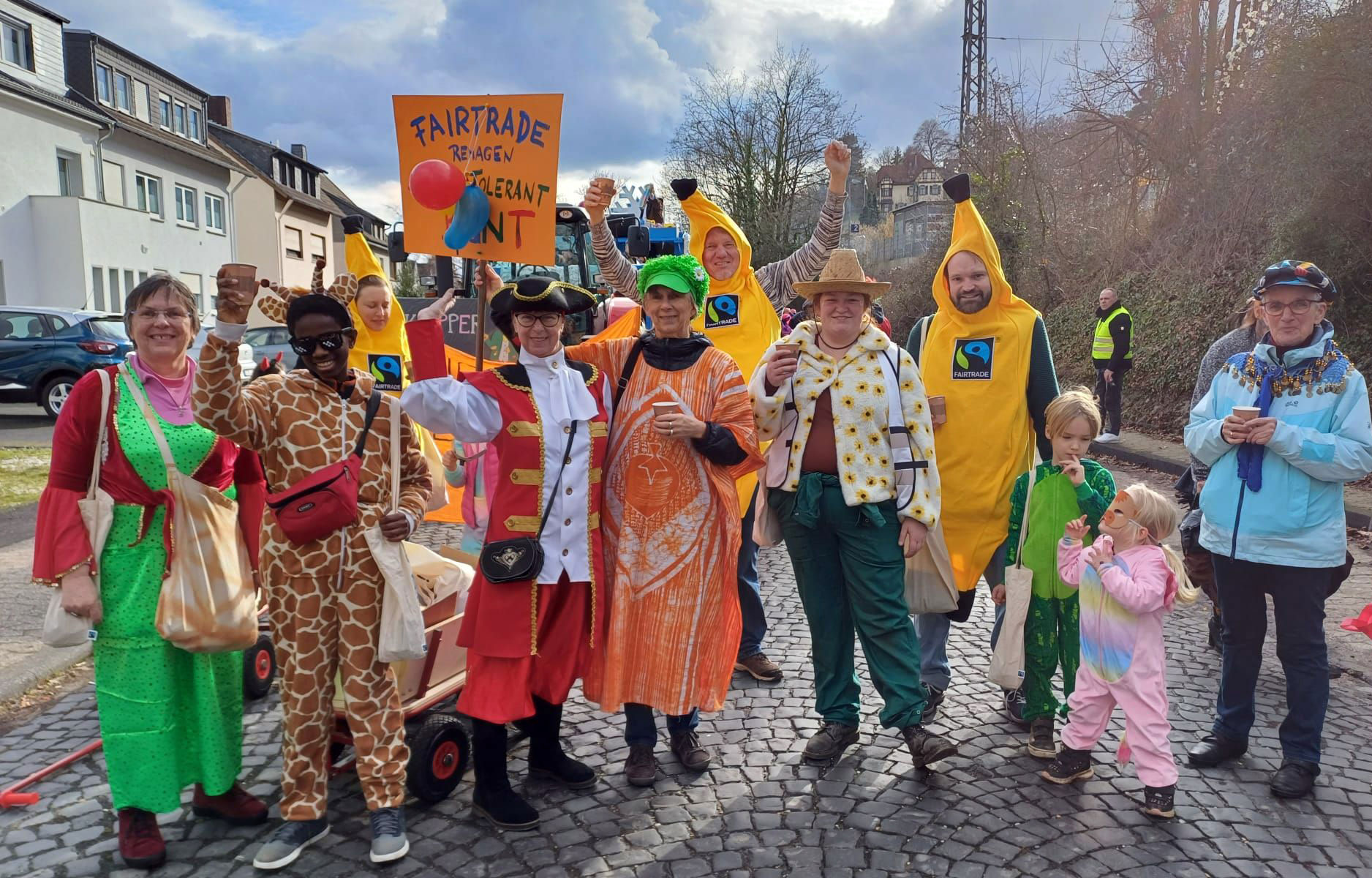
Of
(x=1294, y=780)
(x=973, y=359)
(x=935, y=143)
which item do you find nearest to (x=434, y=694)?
(x=973, y=359)

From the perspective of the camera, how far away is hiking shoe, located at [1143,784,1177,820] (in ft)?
11.0

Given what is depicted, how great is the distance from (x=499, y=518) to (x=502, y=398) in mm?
427

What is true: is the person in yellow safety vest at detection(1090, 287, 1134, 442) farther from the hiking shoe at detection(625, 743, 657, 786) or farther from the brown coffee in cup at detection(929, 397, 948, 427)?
the hiking shoe at detection(625, 743, 657, 786)

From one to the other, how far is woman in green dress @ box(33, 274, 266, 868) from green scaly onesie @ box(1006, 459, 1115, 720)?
306 centimetres

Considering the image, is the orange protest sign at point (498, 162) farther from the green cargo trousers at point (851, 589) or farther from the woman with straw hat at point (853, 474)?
the green cargo trousers at point (851, 589)

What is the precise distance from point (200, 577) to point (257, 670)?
1.54m

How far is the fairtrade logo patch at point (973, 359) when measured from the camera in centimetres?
410

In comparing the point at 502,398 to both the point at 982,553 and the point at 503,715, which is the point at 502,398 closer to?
the point at 503,715

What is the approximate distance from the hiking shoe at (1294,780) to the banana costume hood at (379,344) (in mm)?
4750

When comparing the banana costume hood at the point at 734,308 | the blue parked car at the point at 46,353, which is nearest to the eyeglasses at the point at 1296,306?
the banana costume hood at the point at 734,308

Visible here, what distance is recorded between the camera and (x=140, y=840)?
3.10 meters

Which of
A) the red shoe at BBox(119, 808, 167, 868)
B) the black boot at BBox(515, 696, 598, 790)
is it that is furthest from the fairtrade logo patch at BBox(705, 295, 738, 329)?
the red shoe at BBox(119, 808, 167, 868)

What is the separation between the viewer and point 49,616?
3027 millimetres

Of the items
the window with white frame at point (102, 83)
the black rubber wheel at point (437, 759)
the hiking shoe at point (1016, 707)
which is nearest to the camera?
the black rubber wheel at point (437, 759)
